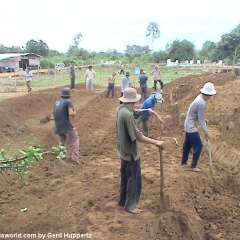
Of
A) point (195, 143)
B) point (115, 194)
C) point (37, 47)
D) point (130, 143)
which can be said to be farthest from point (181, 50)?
point (130, 143)

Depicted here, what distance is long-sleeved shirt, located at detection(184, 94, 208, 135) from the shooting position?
6.74 metres

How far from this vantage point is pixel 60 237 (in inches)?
188

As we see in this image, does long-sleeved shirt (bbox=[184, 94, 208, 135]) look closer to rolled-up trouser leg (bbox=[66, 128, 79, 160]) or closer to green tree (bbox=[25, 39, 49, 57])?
rolled-up trouser leg (bbox=[66, 128, 79, 160])

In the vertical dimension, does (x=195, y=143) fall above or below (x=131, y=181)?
above

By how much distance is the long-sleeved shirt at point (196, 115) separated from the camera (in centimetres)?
674

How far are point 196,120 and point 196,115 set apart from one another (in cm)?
11

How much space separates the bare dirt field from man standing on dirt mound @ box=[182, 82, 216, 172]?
20.2 inches

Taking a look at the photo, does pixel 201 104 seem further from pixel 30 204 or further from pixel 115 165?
→ pixel 30 204

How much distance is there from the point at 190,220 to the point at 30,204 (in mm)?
2606

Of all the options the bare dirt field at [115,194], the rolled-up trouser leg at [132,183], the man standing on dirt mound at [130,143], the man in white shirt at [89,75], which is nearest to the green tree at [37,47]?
the man in white shirt at [89,75]

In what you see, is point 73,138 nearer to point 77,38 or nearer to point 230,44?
point 230,44

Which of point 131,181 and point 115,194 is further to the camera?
point 115,194

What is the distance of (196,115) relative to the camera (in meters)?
6.95

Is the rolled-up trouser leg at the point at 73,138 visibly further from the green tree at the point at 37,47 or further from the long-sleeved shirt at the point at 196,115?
the green tree at the point at 37,47
